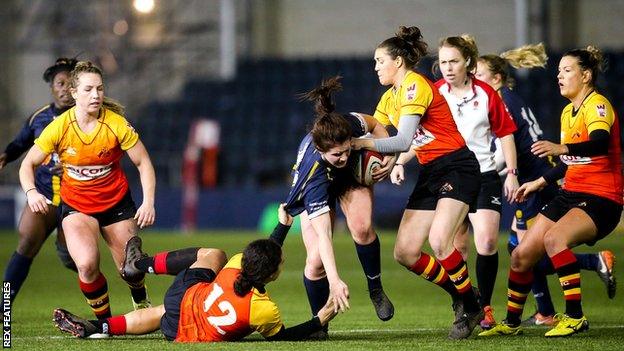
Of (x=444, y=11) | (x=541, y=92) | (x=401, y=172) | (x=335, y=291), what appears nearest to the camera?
(x=335, y=291)

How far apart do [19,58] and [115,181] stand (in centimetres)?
1785

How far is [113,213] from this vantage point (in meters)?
7.80

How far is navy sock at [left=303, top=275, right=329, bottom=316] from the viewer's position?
746 cm

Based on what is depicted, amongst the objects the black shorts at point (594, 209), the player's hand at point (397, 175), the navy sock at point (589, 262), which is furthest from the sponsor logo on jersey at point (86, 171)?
the navy sock at point (589, 262)

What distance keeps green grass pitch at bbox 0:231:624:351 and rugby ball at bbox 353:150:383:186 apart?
1.02m

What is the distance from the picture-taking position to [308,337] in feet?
23.1

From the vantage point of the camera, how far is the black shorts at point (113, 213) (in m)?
7.75

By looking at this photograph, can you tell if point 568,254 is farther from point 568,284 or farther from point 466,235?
point 466,235

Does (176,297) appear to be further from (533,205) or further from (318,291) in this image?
(533,205)

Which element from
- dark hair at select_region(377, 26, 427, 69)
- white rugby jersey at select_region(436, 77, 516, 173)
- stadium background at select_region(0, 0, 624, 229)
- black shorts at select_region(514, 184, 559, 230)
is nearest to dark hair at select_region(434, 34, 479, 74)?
white rugby jersey at select_region(436, 77, 516, 173)

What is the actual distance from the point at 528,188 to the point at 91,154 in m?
2.88

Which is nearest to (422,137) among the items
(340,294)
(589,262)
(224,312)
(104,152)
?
(340,294)

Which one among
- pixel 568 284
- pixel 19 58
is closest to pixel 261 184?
pixel 19 58

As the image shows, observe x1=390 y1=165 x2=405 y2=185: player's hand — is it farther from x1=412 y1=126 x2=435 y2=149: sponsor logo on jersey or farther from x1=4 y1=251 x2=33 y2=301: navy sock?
x1=4 y1=251 x2=33 y2=301: navy sock
